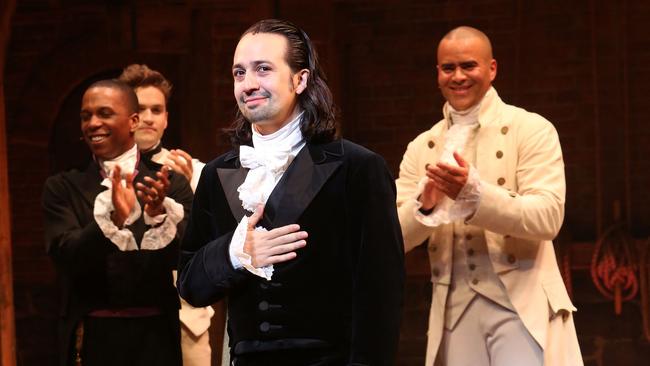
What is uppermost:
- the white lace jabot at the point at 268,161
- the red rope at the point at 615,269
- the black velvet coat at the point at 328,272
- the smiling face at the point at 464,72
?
the smiling face at the point at 464,72

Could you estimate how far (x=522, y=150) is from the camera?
455 centimetres

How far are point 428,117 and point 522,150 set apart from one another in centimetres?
316

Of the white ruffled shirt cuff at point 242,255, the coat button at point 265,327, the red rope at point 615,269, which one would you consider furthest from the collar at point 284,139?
the red rope at point 615,269

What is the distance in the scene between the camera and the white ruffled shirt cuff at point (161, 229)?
459 cm

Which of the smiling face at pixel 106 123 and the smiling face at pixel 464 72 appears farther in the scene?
the smiling face at pixel 106 123

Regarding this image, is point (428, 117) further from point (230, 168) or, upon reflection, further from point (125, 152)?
point (230, 168)

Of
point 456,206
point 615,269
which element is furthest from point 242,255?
point 615,269

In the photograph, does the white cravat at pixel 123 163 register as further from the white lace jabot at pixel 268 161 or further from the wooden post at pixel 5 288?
the white lace jabot at pixel 268 161

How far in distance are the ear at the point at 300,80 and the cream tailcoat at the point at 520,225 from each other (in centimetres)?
140

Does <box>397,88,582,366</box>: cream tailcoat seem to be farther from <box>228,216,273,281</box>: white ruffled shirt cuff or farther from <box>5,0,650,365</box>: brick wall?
<box>5,0,650,365</box>: brick wall

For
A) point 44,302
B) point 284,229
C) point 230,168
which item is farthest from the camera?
point 44,302

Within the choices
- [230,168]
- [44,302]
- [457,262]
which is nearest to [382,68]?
[44,302]

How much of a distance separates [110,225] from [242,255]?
1717 millimetres

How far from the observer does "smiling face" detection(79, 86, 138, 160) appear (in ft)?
15.7
